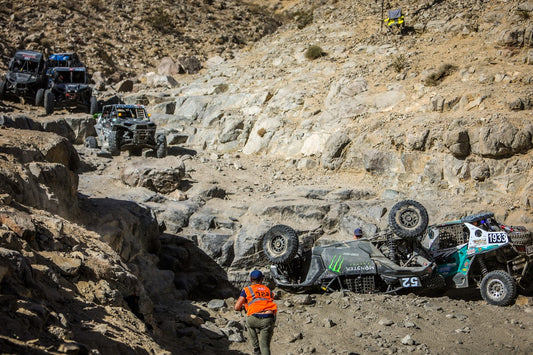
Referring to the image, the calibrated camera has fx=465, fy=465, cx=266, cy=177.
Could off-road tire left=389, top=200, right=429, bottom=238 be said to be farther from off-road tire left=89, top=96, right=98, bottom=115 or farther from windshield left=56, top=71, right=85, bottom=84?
windshield left=56, top=71, right=85, bottom=84

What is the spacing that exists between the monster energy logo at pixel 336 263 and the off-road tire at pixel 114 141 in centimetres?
1048

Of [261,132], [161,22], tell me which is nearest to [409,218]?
[261,132]

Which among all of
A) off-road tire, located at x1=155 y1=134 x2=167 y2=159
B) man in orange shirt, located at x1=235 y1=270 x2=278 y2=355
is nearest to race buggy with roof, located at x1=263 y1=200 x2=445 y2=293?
man in orange shirt, located at x1=235 y1=270 x2=278 y2=355

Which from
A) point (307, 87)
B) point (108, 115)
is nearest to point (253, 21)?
point (307, 87)

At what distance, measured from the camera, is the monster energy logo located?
9.63m

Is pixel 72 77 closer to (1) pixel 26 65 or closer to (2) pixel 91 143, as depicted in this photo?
(1) pixel 26 65

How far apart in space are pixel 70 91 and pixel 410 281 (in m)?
17.8

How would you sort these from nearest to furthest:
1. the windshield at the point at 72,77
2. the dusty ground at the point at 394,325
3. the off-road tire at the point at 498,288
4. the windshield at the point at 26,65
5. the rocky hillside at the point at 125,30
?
the dusty ground at the point at 394,325 < the off-road tire at the point at 498,288 < the windshield at the point at 26,65 < the windshield at the point at 72,77 < the rocky hillside at the point at 125,30

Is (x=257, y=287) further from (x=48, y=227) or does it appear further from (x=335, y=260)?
(x=335, y=260)

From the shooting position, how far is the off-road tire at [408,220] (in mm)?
9531

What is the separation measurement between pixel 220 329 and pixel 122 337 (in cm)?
305

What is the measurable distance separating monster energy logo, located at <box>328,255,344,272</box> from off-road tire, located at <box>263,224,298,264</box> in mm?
785

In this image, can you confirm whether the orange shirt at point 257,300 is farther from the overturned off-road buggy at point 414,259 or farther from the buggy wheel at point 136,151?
the buggy wheel at point 136,151

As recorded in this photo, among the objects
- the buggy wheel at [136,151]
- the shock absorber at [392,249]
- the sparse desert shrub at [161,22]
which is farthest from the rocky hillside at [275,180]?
the sparse desert shrub at [161,22]
